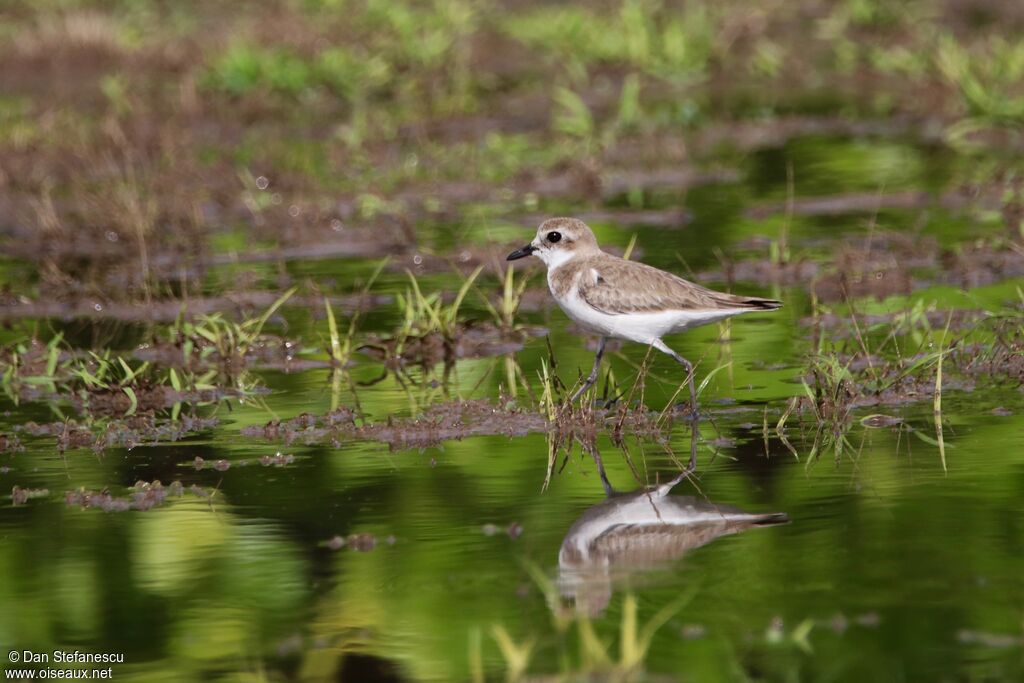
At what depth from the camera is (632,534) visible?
23.2 feet

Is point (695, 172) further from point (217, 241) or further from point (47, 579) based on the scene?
point (47, 579)

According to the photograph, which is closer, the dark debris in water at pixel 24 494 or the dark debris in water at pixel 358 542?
the dark debris in water at pixel 358 542

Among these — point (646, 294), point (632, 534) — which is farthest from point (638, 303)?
point (632, 534)

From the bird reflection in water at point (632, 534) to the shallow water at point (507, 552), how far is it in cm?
3

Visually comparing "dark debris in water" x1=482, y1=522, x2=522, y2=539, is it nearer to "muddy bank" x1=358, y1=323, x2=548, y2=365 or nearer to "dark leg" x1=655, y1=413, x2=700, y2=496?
"dark leg" x1=655, y1=413, x2=700, y2=496

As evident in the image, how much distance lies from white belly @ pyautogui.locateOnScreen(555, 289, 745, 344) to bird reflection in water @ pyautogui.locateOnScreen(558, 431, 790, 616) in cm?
154

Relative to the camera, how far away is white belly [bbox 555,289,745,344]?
9133 millimetres

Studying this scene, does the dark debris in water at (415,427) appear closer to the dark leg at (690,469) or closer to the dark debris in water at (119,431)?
the dark debris in water at (119,431)

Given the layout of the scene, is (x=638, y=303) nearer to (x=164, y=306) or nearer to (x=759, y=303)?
(x=759, y=303)

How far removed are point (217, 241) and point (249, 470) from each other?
24.0ft

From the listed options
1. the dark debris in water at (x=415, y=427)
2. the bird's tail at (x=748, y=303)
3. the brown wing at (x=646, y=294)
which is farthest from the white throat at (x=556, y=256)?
the bird's tail at (x=748, y=303)

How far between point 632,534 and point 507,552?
0.51 metres

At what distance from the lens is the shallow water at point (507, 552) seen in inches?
235

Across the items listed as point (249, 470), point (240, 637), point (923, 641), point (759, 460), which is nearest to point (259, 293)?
point (249, 470)
